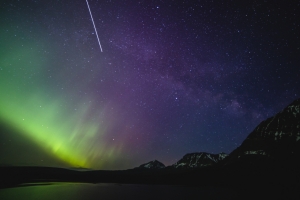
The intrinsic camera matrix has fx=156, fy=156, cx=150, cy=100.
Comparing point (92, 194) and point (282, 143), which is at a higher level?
point (282, 143)

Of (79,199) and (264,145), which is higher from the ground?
(264,145)

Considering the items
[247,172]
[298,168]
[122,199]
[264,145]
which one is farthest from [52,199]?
[264,145]

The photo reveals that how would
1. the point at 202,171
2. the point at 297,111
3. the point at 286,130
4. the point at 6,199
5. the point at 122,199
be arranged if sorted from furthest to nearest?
the point at 297,111, the point at 286,130, the point at 202,171, the point at 122,199, the point at 6,199

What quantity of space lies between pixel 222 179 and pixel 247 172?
99.7 ft

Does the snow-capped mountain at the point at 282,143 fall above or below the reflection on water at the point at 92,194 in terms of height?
above

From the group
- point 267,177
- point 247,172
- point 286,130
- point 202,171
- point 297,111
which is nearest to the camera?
point 267,177

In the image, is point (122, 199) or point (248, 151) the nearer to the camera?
point (122, 199)

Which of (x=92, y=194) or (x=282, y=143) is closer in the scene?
(x=92, y=194)

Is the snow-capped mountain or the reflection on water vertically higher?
the snow-capped mountain

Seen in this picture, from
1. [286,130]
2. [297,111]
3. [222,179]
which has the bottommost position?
[222,179]

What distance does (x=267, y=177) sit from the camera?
124m

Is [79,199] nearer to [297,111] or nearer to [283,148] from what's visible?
[283,148]

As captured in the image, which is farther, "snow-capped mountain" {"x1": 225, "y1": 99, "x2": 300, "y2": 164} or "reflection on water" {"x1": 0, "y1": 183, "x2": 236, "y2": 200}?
"snow-capped mountain" {"x1": 225, "y1": 99, "x2": 300, "y2": 164}

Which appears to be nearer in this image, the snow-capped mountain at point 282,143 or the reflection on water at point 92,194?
the reflection on water at point 92,194
